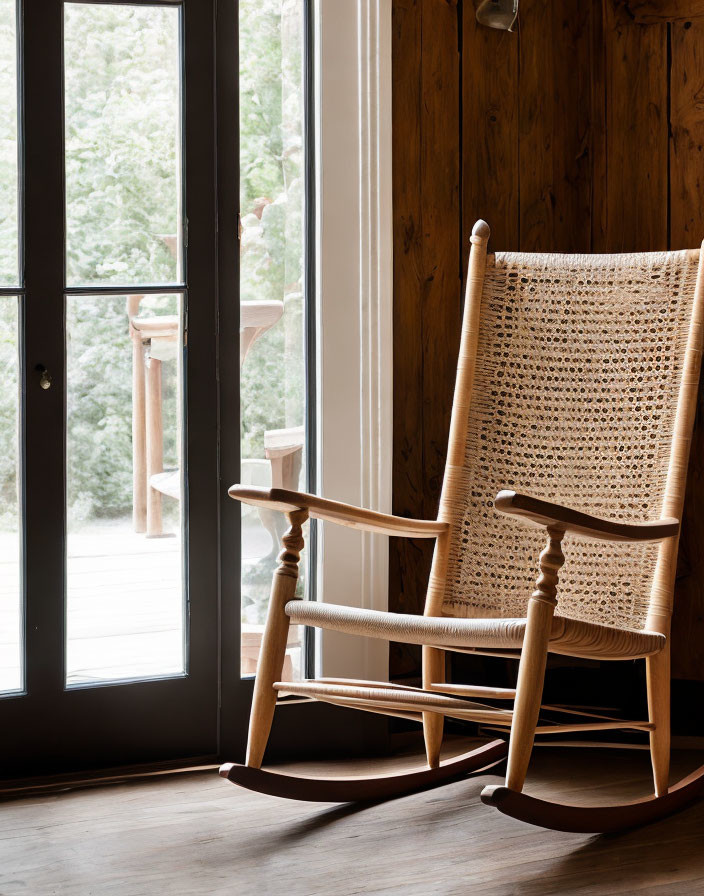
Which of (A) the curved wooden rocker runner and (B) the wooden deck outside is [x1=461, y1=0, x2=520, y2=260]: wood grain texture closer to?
(B) the wooden deck outside

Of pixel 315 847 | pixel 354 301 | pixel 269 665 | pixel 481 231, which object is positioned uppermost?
pixel 481 231

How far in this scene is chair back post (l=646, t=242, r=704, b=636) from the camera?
6.02 ft

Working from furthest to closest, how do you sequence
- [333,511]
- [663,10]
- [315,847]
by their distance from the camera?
[663,10]
[333,511]
[315,847]

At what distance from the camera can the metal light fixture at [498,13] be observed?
7.31 feet

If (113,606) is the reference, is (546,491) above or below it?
above

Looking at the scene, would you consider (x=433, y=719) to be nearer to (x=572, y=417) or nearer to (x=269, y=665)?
(x=269, y=665)

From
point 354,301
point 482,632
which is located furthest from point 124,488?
point 482,632

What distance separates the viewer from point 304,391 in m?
2.21

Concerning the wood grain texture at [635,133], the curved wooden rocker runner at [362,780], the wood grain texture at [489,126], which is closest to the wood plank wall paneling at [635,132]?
the wood grain texture at [635,133]

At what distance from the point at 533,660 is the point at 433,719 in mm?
493

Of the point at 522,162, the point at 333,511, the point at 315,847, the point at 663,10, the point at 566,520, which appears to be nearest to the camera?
the point at 566,520

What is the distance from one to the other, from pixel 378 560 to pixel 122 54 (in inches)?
47.2

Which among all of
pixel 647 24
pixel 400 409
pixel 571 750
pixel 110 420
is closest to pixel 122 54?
pixel 110 420

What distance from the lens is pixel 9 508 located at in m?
2.02
